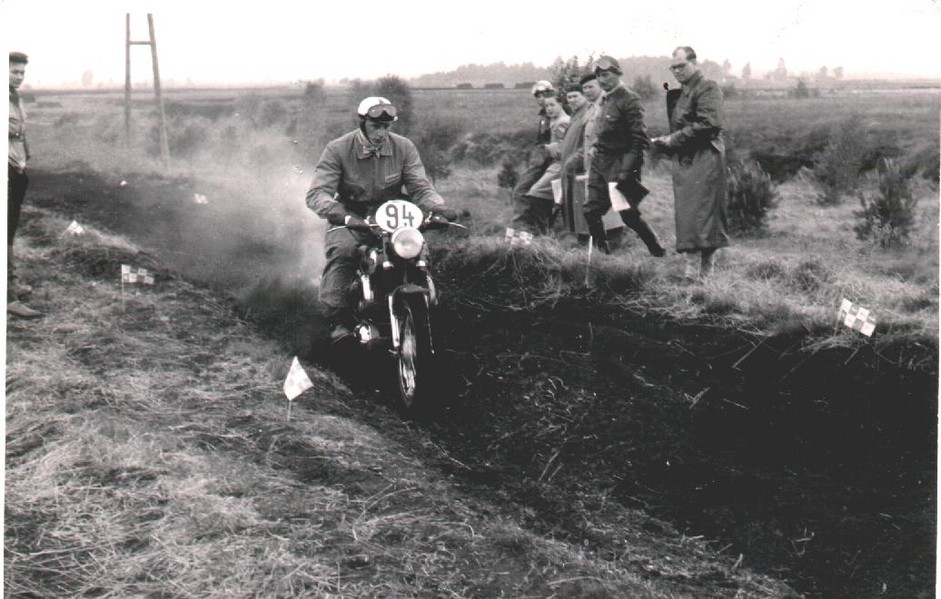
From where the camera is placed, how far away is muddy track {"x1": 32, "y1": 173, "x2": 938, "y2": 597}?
391cm

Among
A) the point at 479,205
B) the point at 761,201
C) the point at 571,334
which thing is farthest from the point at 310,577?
the point at 479,205

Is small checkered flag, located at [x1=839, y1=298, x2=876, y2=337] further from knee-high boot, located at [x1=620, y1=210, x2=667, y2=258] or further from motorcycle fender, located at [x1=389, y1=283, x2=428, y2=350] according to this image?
knee-high boot, located at [x1=620, y1=210, x2=667, y2=258]

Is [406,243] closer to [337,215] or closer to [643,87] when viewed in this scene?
[337,215]

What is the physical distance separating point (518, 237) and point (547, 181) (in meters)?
2.13

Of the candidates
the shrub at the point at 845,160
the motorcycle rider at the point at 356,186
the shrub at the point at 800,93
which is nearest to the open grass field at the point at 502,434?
the motorcycle rider at the point at 356,186

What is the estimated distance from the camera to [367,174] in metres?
6.28

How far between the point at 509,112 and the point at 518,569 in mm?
19864

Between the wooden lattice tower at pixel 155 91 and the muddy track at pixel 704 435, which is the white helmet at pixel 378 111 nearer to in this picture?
the muddy track at pixel 704 435

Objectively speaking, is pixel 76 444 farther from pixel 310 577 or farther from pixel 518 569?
pixel 518 569

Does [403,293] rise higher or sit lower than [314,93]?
lower

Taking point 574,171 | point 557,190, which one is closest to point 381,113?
point 574,171

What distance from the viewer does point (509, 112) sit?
22.5 meters

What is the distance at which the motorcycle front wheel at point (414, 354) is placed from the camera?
5296 millimetres

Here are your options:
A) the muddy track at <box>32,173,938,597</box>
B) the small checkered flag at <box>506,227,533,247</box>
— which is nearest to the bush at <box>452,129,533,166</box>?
the small checkered flag at <box>506,227,533,247</box>
